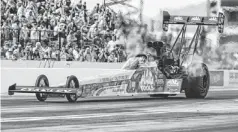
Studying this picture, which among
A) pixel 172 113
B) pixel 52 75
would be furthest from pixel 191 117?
pixel 52 75

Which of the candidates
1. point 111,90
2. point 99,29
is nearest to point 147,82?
point 111,90

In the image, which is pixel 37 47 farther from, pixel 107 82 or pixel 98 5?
pixel 107 82

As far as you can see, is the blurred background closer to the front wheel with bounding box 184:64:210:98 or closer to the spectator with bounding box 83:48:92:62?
the spectator with bounding box 83:48:92:62

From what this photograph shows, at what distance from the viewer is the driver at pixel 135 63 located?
1877 cm

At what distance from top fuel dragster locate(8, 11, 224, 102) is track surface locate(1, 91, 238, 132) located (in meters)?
1.03

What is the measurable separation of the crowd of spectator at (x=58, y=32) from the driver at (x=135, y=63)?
19.9 ft

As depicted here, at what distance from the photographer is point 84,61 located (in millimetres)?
26078

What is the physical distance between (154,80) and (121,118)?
711cm

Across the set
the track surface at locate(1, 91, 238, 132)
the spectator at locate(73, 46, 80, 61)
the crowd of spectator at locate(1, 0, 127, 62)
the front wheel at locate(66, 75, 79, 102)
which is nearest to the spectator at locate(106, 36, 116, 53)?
the crowd of spectator at locate(1, 0, 127, 62)

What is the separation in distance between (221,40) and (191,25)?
354 cm

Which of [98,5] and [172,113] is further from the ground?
[98,5]

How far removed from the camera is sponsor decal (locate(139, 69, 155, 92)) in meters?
18.9

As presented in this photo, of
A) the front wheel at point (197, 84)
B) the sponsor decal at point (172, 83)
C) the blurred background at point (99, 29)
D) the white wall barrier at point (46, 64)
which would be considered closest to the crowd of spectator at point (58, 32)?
the blurred background at point (99, 29)

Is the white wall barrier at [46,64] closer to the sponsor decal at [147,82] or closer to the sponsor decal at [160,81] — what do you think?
the sponsor decal at [160,81]
